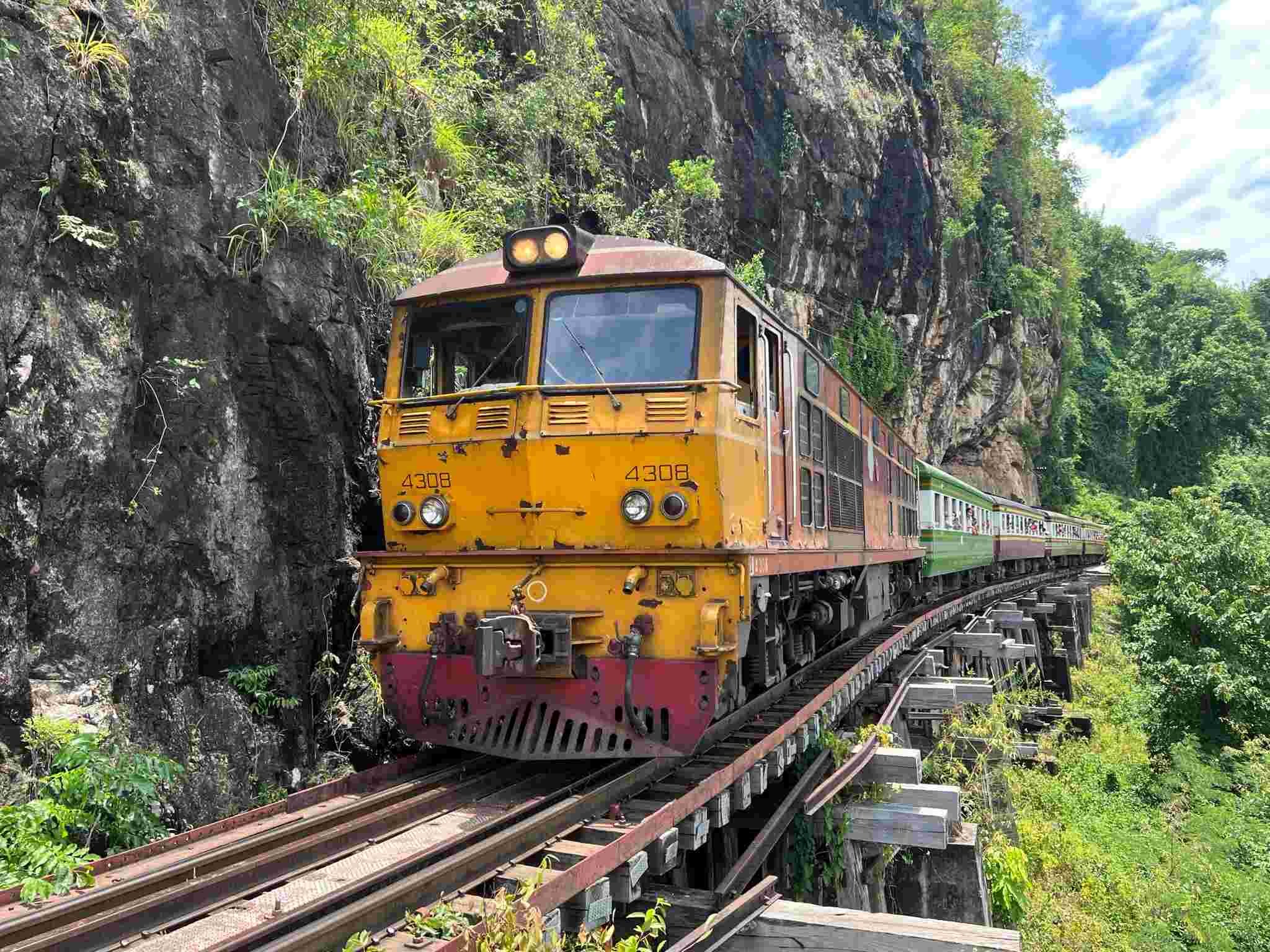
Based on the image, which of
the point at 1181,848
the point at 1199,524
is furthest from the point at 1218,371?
the point at 1181,848

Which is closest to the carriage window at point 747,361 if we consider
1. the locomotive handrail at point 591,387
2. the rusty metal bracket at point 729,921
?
the locomotive handrail at point 591,387

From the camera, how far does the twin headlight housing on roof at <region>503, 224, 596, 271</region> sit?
19.5ft

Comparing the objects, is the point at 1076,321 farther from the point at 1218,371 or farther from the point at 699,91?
the point at 699,91

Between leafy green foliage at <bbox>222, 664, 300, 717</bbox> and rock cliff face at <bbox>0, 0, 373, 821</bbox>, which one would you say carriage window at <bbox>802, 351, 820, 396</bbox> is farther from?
leafy green foliage at <bbox>222, 664, 300, 717</bbox>

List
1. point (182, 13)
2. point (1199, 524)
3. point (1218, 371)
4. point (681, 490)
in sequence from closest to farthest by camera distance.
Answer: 1. point (681, 490)
2. point (182, 13)
3. point (1199, 524)
4. point (1218, 371)

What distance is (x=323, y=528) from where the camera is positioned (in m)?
7.42

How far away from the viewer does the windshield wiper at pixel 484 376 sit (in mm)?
6067

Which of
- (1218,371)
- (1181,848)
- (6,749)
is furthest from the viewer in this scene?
(1218,371)

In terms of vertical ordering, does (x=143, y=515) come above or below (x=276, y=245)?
below

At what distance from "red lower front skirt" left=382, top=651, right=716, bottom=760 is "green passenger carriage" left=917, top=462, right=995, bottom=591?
1101 cm

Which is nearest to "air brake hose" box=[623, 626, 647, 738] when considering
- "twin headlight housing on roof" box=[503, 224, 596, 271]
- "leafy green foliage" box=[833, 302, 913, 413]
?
"twin headlight housing on roof" box=[503, 224, 596, 271]

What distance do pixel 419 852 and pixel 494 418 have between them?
107 inches

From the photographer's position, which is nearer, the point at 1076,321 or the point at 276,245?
the point at 276,245

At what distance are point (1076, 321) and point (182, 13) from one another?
146 feet
